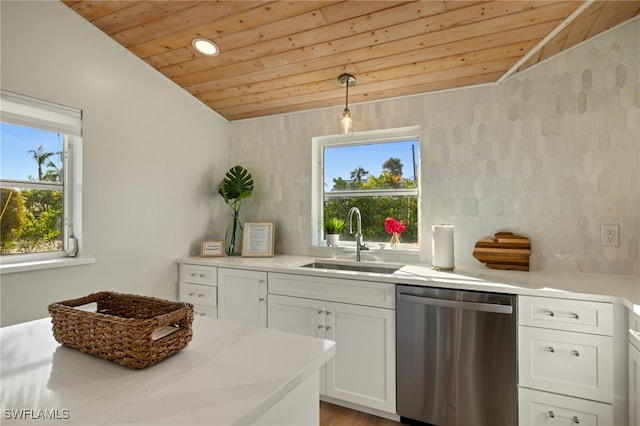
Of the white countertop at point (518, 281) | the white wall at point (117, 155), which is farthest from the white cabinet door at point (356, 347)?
the white wall at point (117, 155)

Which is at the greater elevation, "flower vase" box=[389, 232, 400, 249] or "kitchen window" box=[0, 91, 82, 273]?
"kitchen window" box=[0, 91, 82, 273]

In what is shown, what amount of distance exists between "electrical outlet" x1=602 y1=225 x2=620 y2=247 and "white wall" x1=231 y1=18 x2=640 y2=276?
27mm

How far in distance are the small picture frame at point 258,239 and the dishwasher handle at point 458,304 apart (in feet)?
4.55

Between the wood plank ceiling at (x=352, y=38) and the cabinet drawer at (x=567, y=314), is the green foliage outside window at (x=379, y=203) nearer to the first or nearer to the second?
the wood plank ceiling at (x=352, y=38)

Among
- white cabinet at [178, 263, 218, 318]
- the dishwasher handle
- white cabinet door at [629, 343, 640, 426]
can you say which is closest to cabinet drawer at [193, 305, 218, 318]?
white cabinet at [178, 263, 218, 318]

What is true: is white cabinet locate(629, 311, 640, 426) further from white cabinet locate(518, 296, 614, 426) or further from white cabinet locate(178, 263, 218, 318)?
A: white cabinet locate(178, 263, 218, 318)

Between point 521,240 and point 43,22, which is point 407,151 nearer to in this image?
point 521,240

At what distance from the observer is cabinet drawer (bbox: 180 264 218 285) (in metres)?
2.72

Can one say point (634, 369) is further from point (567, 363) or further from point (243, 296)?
point (243, 296)

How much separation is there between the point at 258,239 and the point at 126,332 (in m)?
2.28

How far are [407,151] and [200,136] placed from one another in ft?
6.08

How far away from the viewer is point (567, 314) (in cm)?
167

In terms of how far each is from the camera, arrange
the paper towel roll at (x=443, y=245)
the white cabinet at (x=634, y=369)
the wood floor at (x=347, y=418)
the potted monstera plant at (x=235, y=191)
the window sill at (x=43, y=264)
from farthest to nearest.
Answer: the potted monstera plant at (x=235, y=191) < the paper towel roll at (x=443, y=245) < the wood floor at (x=347, y=418) < the window sill at (x=43, y=264) < the white cabinet at (x=634, y=369)

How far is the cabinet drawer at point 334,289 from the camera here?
2098 mm
